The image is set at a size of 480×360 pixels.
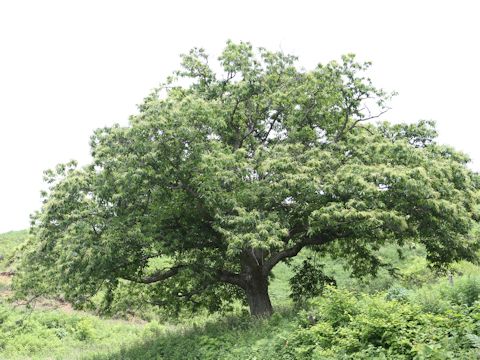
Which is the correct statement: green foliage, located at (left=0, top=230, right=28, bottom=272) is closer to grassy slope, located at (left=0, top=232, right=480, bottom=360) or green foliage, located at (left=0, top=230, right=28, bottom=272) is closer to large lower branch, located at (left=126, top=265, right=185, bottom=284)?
grassy slope, located at (left=0, top=232, right=480, bottom=360)

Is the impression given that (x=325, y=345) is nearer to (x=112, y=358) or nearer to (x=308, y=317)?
(x=308, y=317)

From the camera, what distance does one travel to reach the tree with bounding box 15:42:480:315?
51.7ft

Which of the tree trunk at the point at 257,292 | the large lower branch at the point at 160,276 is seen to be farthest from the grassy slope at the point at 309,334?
the large lower branch at the point at 160,276

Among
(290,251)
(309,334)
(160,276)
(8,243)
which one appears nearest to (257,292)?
(290,251)

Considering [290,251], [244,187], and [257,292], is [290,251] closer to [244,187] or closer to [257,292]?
[257,292]

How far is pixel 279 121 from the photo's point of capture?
20.4 metres

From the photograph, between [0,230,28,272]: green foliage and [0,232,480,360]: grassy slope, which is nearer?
[0,232,480,360]: grassy slope

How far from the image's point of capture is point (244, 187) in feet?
55.3

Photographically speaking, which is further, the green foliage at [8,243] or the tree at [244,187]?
the green foliage at [8,243]

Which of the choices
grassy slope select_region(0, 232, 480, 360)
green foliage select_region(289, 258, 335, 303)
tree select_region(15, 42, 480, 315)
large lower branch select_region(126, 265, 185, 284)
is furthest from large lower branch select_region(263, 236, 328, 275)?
large lower branch select_region(126, 265, 185, 284)

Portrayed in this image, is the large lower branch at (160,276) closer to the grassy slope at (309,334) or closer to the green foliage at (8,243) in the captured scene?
the grassy slope at (309,334)

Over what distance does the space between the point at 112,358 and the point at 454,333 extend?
1446 cm

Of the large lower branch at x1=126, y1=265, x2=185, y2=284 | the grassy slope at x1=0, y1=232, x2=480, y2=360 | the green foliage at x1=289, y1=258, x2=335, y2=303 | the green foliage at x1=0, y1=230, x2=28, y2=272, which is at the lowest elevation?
the grassy slope at x1=0, y1=232, x2=480, y2=360

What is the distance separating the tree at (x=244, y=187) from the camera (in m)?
15.8
